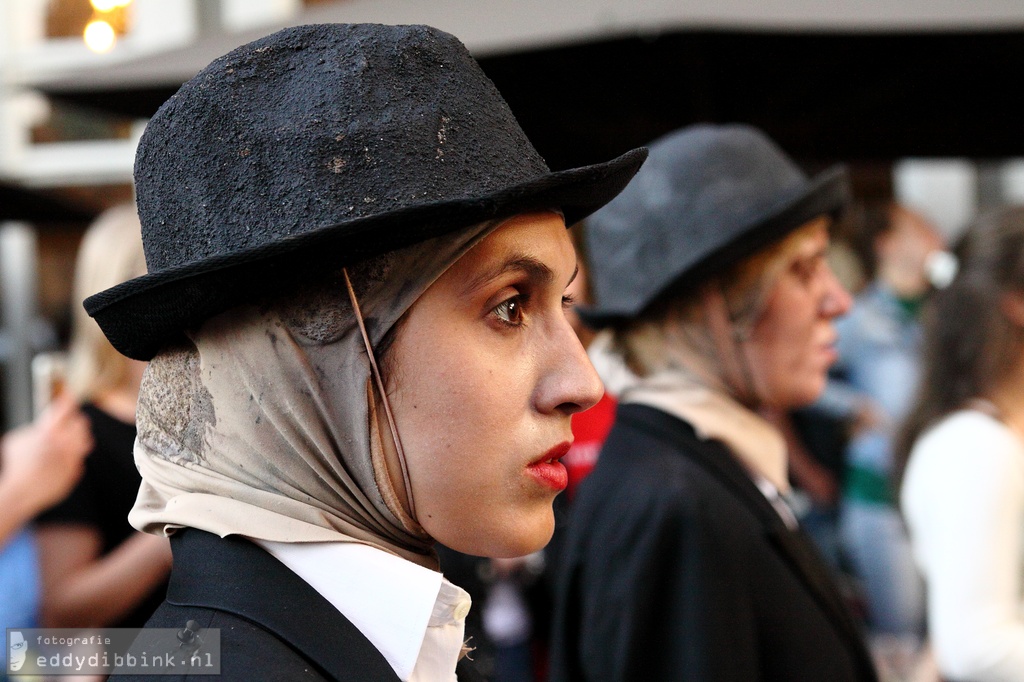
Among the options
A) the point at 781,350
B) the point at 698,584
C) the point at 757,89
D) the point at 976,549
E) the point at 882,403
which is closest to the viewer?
the point at 698,584

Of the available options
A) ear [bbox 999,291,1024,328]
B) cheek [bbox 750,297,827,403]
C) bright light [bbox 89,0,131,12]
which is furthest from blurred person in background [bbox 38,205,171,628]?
bright light [bbox 89,0,131,12]

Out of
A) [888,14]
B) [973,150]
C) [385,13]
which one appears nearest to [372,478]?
[385,13]

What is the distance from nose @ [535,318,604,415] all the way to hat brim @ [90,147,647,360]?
19 cm

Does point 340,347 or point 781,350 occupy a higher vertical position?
point 340,347

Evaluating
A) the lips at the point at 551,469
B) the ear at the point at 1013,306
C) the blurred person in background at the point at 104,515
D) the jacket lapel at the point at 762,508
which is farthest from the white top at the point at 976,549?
the blurred person in background at the point at 104,515

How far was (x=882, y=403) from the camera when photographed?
502 centimetres

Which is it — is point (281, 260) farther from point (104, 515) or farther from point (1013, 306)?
point (1013, 306)

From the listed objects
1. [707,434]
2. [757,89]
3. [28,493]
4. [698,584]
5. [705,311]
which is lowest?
[28,493]

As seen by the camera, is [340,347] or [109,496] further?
[109,496]

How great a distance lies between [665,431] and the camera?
2590 millimetres

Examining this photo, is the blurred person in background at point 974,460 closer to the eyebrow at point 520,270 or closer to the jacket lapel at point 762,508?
the jacket lapel at point 762,508

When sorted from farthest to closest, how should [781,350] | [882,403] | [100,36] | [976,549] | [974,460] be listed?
1. [100,36]
2. [882,403]
3. [974,460]
4. [976,549]
5. [781,350]

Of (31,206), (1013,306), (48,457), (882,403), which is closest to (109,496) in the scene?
(48,457)

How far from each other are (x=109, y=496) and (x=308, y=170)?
2218 millimetres
